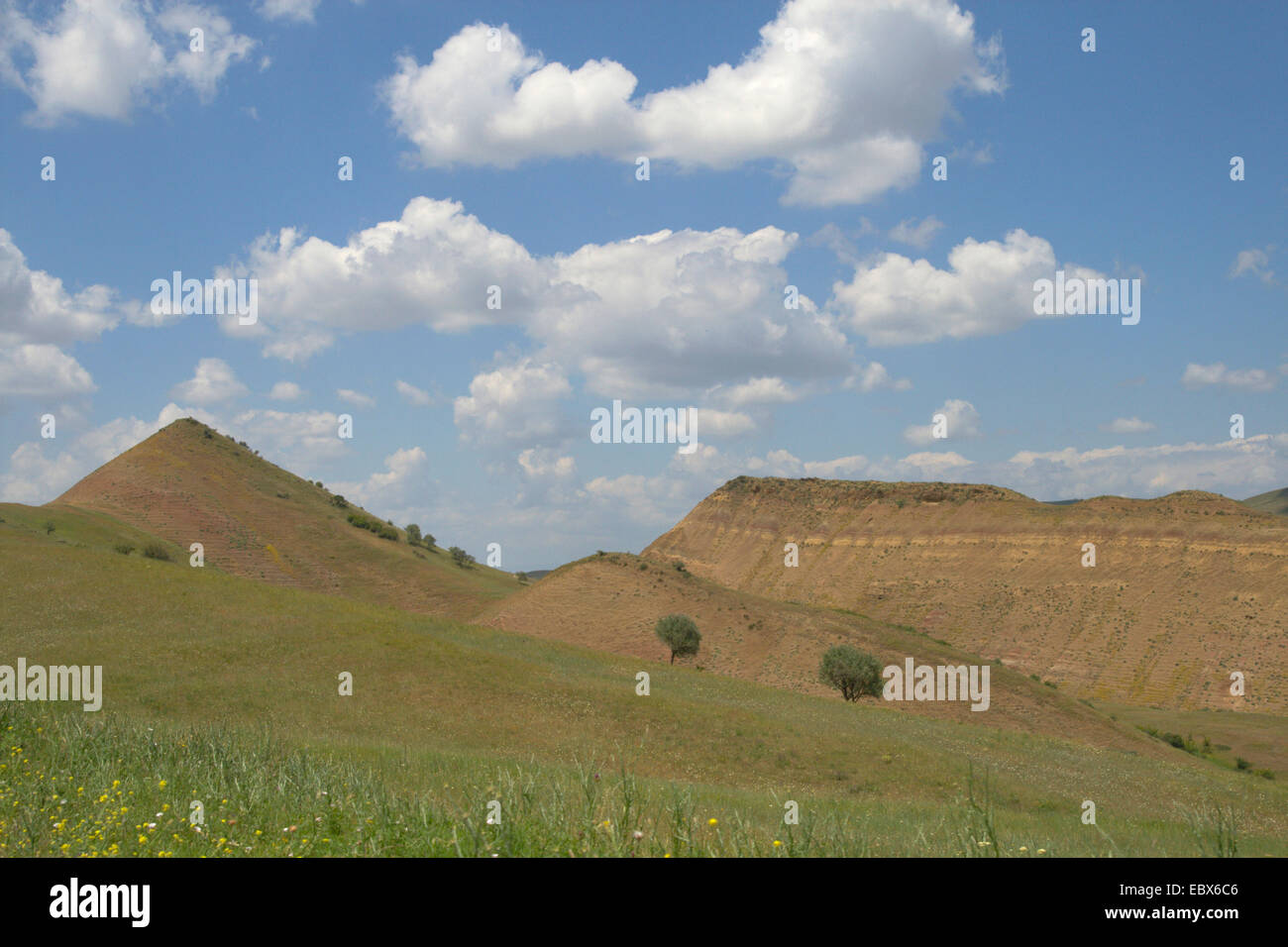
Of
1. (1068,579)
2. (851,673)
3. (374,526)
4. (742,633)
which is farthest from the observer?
(374,526)

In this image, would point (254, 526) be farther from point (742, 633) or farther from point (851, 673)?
point (851, 673)

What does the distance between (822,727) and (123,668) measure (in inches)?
1128

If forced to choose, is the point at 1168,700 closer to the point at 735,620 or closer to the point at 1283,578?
the point at 1283,578

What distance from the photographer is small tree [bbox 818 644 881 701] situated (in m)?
53.6

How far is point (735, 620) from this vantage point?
73688 millimetres

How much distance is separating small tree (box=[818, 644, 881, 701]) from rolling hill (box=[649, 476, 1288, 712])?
33.9 m

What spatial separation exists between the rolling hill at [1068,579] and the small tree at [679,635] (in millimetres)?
38940

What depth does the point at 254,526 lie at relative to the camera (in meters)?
104

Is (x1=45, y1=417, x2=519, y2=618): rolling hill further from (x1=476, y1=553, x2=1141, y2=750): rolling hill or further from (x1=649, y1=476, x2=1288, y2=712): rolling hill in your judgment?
(x1=649, y1=476, x2=1288, y2=712): rolling hill

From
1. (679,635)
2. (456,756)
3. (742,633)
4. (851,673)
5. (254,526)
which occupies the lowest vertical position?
(851,673)

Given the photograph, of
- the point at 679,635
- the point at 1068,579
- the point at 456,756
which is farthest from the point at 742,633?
the point at 456,756

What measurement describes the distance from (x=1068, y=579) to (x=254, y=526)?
328ft

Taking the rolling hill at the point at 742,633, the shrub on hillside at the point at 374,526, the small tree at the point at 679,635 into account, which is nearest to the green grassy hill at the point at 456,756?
Answer: the rolling hill at the point at 742,633
